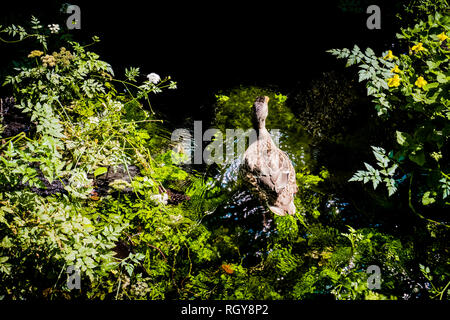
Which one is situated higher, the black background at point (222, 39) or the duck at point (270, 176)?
the black background at point (222, 39)

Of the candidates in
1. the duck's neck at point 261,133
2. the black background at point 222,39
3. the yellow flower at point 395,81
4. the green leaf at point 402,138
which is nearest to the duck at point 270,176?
the duck's neck at point 261,133

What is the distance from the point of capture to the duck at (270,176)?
239 cm

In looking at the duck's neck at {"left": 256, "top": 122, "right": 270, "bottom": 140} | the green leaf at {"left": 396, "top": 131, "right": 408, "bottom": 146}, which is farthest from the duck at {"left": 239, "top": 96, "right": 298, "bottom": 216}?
the green leaf at {"left": 396, "top": 131, "right": 408, "bottom": 146}

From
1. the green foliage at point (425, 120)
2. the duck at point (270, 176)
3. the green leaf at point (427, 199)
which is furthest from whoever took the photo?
the duck at point (270, 176)

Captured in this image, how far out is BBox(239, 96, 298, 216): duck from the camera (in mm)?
2393

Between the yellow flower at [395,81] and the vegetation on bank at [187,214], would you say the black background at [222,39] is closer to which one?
the vegetation on bank at [187,214]

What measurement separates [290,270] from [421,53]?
236cm

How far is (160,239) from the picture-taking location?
2395mm

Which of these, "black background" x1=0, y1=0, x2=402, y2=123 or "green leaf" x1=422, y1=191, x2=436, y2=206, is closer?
"green leaf" x1=422, y1=191, x2=436, y2=206

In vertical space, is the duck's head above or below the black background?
below

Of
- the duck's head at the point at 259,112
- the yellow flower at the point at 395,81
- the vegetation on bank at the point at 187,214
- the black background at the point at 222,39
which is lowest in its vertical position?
the vegetation on bank at the point at 187,214

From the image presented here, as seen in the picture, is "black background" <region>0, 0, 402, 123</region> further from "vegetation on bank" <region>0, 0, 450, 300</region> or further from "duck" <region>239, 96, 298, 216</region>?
"duck" <region>239, 96, 298, 216</region>

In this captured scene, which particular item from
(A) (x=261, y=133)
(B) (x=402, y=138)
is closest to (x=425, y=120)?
(B) (x=402, y=138)
